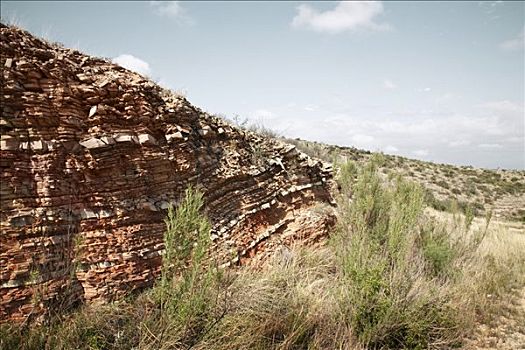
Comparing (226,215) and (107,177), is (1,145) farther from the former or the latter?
(226,215)

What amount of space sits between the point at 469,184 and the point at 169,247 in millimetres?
25790

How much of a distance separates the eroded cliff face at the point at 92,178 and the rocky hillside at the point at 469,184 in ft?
42.0

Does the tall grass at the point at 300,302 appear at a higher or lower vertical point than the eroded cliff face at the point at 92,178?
lower

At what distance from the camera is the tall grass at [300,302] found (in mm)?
3344

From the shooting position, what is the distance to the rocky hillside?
763 inches

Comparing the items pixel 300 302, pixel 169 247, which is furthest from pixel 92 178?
pixel 300 302

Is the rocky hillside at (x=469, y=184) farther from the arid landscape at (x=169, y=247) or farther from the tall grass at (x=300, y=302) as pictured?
the arid landscape at (x=169, y=247)

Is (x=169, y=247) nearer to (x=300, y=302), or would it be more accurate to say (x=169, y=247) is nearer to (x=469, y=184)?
(x=300, y=302)

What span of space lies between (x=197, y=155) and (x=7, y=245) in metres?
2.88

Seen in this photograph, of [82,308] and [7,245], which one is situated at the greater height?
[7,245]

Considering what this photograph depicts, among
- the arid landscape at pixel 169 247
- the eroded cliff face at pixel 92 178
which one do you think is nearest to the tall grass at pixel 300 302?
the arid landscape at pixel 169 247

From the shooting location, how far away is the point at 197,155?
568cm

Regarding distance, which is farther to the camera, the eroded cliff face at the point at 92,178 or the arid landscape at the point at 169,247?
the eroded cliff face at the point at 92,178

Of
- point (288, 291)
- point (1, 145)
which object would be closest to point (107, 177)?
point (1, 145)
